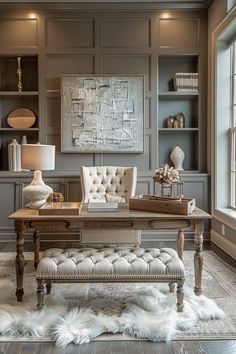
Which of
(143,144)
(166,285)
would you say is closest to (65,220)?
(166,285)

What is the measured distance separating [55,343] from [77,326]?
7.9 inches

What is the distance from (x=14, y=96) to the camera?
5520 mm

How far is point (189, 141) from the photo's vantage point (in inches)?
221

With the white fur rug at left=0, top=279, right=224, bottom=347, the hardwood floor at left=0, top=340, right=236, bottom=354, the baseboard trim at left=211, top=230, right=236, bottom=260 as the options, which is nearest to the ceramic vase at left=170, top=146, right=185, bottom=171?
the baseboard trim at left=211, top=230, right=236, bottom=260

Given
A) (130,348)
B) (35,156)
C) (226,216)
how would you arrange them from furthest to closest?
(226,216)
(35,156)
(130,348)

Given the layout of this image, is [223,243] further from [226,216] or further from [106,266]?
[106,266]

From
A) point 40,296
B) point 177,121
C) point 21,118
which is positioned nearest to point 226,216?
point 177,121

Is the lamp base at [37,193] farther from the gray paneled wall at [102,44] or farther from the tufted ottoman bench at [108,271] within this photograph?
the gray paneled wall at [102,44]

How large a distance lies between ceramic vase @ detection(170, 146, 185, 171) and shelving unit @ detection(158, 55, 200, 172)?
0.15m

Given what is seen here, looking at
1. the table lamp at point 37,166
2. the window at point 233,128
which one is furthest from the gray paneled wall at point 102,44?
the table lamp at point 37,166

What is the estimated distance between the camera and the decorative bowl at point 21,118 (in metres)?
5.48

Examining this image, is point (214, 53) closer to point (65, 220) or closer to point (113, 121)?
point (113, 121)

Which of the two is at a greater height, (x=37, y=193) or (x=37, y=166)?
(x=37, y=166)

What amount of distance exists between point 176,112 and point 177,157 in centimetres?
70
